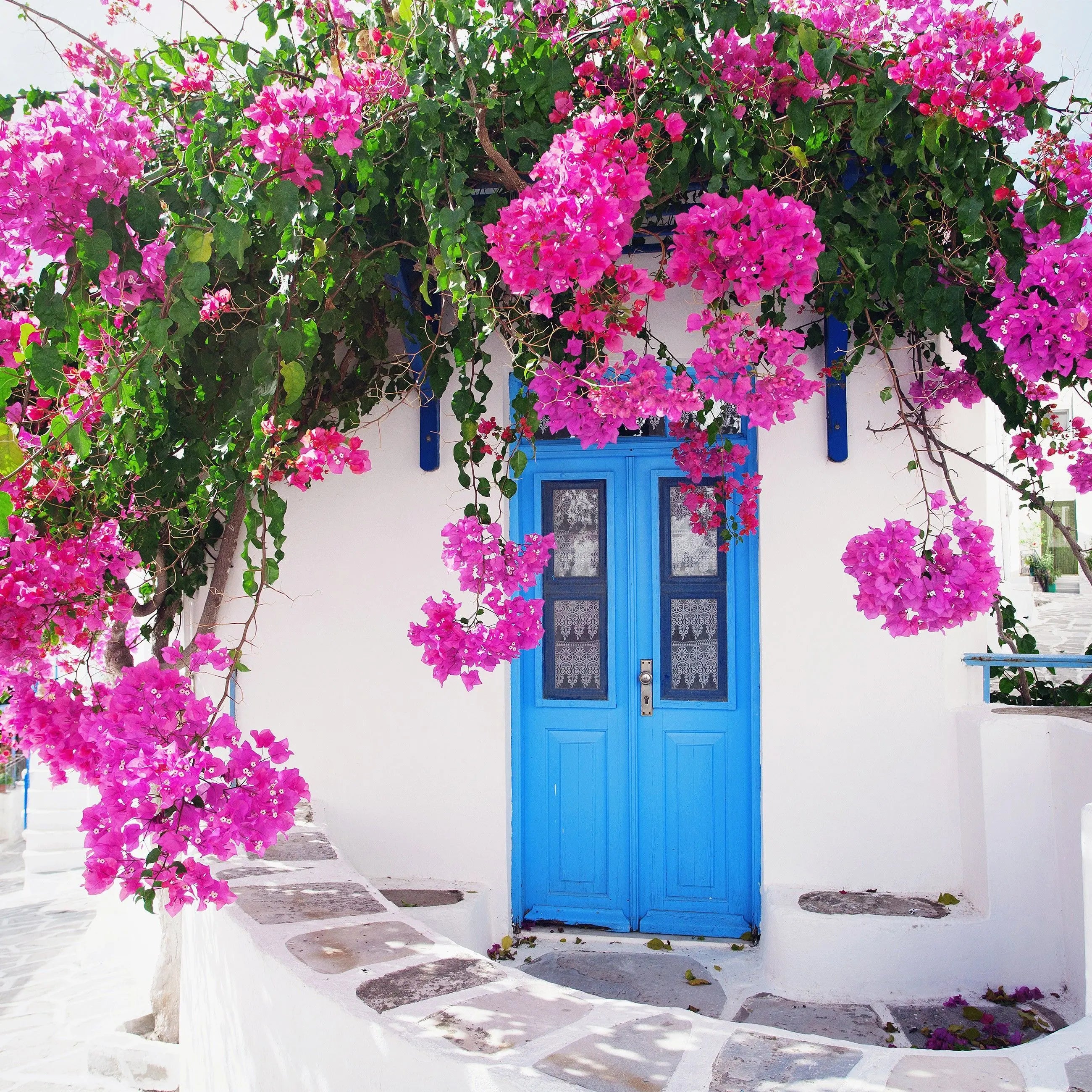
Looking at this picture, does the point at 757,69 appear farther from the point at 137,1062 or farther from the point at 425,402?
the point at 137,1062

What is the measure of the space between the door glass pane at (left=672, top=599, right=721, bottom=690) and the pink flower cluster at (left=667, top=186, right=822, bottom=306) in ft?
6.04

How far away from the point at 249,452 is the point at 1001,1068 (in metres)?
1.97

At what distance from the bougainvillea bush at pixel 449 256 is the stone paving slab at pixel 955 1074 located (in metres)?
0.96

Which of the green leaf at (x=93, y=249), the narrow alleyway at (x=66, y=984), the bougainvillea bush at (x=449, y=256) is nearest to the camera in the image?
the green leaf at (x=93, y=249)

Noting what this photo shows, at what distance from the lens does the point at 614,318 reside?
7.79 ft

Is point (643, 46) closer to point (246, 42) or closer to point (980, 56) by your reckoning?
point (980, 56)

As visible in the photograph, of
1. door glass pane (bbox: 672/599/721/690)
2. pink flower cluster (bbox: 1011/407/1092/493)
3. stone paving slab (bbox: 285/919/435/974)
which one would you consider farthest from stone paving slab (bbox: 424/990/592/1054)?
Answer: pink flower cluster (bbox: 1011/407/1092/493)

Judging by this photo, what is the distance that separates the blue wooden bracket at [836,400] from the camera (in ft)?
11.4

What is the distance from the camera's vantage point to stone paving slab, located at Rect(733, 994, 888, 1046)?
2.95 m

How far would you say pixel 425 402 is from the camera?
3768 mm

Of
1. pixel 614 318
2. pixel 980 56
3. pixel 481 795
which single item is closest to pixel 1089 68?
pixel 980 56

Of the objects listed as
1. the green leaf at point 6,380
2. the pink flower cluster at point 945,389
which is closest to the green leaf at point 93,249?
the green leaf at point 6,380

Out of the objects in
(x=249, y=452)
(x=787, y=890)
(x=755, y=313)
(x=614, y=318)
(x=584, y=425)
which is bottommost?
(x=787, y=890)

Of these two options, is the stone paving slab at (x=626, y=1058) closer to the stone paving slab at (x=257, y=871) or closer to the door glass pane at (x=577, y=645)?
the stone paving slab at (x=257, y=871)
